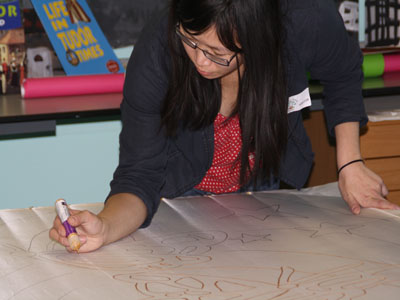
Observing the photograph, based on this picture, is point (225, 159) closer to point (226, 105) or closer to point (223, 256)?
point (226, 105)

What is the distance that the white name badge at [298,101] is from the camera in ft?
4.05

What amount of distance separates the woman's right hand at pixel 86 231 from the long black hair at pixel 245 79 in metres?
0.24

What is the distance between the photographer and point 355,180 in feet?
3.90

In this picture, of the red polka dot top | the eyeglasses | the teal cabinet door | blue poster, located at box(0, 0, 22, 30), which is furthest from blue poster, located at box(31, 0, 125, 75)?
the eyeglasses

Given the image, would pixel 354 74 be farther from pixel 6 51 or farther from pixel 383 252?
pixel 6 51

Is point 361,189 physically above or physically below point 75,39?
below

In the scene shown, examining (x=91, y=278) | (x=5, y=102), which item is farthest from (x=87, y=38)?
(x=91, y=278)

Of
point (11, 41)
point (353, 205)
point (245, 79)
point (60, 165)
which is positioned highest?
point (11, 41)

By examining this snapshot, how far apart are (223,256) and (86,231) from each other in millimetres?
227

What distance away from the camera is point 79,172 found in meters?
2.25

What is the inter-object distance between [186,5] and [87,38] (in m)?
1.24

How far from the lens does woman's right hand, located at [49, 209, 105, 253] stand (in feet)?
3.17

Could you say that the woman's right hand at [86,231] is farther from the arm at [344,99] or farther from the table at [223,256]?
the arm at [344,99]

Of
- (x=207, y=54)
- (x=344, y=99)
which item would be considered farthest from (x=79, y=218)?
(x=344, y=99)
